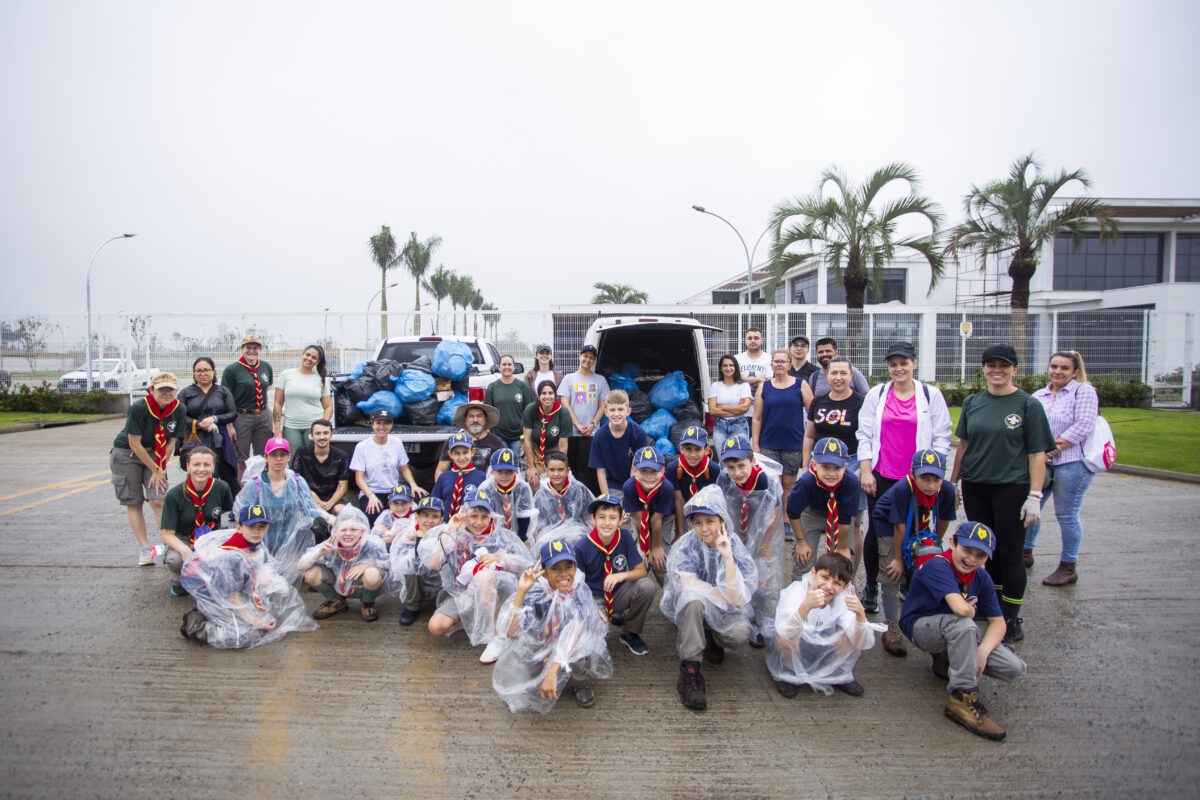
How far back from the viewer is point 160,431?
16.5 ft

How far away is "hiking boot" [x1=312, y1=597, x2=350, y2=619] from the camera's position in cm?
422

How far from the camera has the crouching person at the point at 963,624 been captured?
3037 mm

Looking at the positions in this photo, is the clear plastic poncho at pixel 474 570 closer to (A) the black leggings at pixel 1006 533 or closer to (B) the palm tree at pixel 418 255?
(A) the black leggings at pixel 1006 533

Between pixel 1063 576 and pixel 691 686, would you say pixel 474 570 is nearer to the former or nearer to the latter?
pixel 691 686

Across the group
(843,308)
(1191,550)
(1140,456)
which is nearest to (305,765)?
(1191,550)

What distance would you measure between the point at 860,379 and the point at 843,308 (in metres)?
10.2

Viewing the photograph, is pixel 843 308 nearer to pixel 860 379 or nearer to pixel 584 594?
pixel 860 379

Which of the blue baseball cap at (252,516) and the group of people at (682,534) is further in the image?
the blue baseball cap at (252,516)

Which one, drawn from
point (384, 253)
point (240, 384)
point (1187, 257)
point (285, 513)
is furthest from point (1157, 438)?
point (384, 253)

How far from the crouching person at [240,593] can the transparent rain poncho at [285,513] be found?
0.33m

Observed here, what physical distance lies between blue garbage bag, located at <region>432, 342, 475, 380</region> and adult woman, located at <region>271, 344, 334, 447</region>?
3.64 feet

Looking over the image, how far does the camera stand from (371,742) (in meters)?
2.84

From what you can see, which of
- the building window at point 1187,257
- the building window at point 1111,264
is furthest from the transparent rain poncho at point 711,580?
the building window at point 1187,257

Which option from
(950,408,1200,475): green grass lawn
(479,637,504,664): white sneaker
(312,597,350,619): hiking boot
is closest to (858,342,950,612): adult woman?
(479,637,504,664): white sneaker
